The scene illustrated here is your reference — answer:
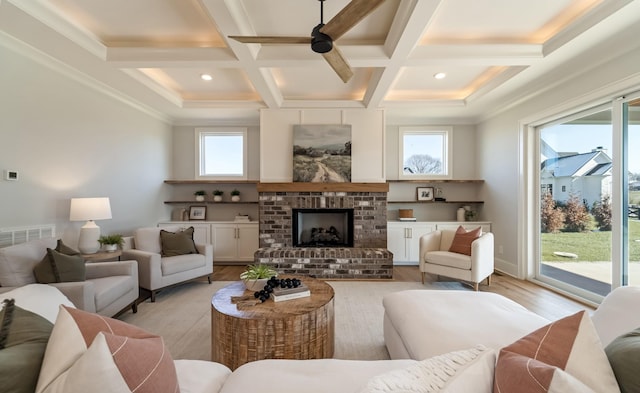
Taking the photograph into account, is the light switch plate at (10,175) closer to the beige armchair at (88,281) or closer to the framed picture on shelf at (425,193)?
the beige armchair at (88,281)

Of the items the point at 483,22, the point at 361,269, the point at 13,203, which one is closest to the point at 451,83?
the point at 483,22

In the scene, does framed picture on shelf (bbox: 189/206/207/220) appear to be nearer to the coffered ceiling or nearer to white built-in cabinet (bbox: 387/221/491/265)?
the coffered ceiling

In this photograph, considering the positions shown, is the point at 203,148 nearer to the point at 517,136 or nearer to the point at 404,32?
the point at 404,32

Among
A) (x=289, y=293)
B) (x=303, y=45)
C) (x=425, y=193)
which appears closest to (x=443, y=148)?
(x=425, y=193)

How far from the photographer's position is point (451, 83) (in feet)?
13.1

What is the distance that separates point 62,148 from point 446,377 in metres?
4.07

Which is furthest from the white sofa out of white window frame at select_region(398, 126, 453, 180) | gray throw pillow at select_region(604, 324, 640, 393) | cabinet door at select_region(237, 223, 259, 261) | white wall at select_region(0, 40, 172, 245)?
white window frame at select_region(398, 126, 453, 180)

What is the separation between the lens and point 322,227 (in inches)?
201

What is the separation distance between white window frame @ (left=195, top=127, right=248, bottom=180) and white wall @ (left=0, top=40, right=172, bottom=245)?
93cm

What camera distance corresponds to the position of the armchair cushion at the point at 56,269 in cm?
226

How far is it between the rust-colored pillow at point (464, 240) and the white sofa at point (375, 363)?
7.11 feet

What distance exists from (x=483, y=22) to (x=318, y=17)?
1499mm

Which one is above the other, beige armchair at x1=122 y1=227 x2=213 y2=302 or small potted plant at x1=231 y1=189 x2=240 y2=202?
small potted plant at x1=231 y1=189 x2=240 y2=202

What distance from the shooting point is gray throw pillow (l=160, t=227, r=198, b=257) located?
381 cm
